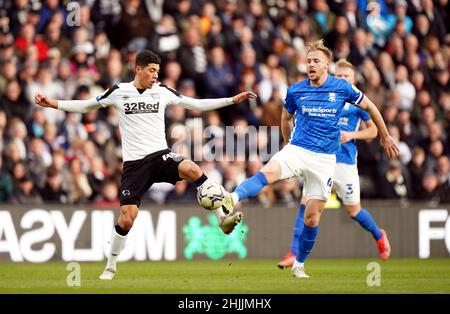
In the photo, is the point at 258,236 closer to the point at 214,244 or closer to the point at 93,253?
the point at 214,244

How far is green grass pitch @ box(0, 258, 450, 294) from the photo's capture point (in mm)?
10711

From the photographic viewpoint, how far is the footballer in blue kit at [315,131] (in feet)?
38.8

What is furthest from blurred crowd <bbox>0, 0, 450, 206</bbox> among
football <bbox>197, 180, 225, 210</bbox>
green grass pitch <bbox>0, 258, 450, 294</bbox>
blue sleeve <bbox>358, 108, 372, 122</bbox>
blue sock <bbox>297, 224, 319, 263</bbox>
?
football <bbox>197, 180, 225, 210</bbox>

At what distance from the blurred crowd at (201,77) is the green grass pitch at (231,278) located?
1733mm

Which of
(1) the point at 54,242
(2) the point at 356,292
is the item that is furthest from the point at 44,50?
(2) the point at 356,292

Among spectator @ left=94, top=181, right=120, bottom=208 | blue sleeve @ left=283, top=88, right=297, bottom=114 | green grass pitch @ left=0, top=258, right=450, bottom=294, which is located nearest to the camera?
green grass pitch @ left=0, top=258, right=450, bottom=294

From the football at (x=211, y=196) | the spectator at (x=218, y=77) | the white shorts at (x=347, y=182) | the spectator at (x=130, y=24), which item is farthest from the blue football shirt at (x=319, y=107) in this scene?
the spectator at (x=130, y=24)

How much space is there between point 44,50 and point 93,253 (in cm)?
390

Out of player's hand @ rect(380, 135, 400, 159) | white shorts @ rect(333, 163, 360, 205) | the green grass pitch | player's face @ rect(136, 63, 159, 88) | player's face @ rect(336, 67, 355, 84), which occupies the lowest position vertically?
the green grass pitch

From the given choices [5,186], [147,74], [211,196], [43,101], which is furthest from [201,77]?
[211,196]

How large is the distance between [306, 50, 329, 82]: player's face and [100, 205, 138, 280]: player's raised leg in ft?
7.89

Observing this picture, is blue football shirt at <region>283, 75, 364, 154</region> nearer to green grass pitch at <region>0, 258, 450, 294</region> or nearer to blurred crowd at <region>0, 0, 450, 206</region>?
green grass pitch at <region>0, 258, 450, 294</region>

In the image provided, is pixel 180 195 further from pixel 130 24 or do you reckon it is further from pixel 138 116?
pixel 138 116

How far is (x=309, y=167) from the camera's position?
11953mm
